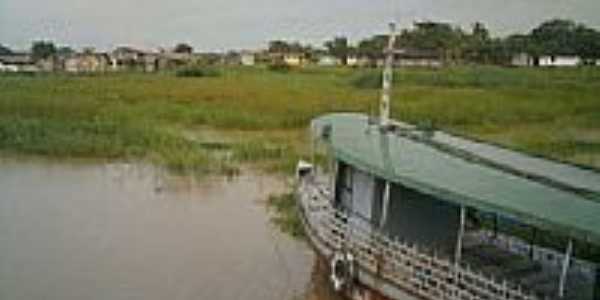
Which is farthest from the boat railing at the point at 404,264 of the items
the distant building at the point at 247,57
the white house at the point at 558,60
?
the distant building at the point at 247,57

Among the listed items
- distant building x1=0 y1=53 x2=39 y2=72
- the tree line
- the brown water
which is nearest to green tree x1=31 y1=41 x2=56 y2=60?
distant building x1=0 y1=53 x2=39 y2=72

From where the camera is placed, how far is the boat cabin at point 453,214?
7531mm

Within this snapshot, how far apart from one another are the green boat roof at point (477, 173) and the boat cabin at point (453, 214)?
1cm

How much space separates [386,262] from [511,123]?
74.2ft

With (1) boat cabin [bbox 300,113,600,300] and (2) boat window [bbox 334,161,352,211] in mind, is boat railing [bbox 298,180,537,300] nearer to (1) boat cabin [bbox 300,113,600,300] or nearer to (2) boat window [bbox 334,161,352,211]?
(1) boat cabin [bbox 300,113,600,300]

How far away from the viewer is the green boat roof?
23.5 feet

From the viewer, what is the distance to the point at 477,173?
8766 mm

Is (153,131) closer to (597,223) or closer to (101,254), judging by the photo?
(101,254)

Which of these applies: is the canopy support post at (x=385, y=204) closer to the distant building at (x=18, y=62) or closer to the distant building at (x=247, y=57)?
the distant building at (x=18, y=62)

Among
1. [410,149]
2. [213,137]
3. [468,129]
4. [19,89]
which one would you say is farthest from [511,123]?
[410,149]

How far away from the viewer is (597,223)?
269 inches

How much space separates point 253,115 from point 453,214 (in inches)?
758

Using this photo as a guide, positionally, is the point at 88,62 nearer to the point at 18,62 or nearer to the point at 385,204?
the point at 18,62

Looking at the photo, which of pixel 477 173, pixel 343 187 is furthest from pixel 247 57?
pixel 477 173
